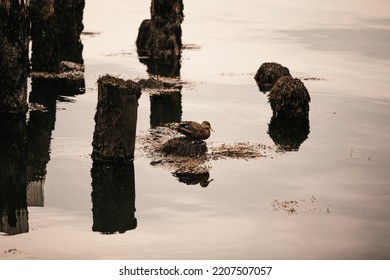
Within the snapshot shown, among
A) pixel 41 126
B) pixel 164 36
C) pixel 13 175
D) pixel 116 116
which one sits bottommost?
pixel 13 175

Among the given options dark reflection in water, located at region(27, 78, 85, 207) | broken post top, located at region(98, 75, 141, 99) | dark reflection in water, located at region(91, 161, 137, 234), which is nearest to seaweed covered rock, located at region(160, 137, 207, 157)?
dark reflection in water, located at region(91, 161, 137, 234)

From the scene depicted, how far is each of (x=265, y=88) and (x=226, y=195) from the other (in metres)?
12.2

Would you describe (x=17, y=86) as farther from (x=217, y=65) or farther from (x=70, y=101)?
(x=217, y=65)

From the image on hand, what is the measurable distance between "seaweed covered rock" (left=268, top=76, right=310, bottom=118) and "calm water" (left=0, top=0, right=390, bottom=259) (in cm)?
44

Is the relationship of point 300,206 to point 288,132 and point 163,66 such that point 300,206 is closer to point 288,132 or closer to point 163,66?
point 288,132

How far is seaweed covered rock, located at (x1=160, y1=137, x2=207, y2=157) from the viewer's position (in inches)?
837

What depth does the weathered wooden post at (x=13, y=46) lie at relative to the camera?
23.9m

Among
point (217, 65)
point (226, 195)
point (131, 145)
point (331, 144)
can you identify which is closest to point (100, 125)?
point (131, 145)

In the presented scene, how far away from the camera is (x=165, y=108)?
2730 centimetres

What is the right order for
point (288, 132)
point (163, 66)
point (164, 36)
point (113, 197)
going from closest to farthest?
point (113, 197)
point (288, 132)
point (163, 66)
point (164, 36)

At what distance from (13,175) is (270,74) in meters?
13.3

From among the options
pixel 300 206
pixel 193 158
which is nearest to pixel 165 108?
pixel 193 158

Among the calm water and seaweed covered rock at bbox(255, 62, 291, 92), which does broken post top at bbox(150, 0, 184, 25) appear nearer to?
the calm water

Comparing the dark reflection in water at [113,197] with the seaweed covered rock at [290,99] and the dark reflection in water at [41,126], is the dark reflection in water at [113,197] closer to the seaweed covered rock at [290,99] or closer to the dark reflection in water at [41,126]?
the dark reflection in water at [41,126]
